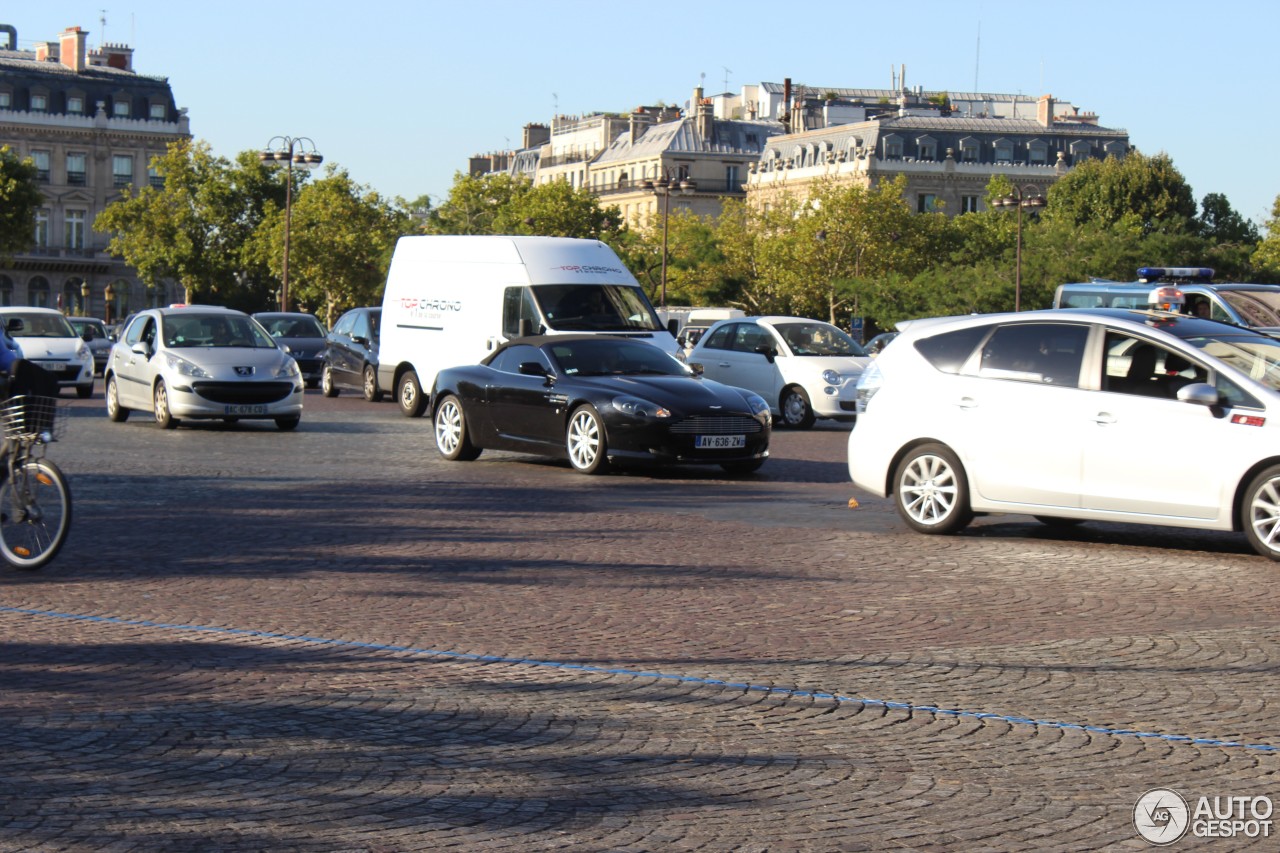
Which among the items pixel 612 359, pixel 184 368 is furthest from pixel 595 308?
pixel 612 359

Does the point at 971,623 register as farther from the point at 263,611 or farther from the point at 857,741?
the point at 263,611

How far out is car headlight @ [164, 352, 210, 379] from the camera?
2478 centimetres

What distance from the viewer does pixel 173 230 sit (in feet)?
357

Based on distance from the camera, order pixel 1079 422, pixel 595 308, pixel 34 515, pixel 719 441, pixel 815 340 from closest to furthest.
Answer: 1. pixel 34 515
2. pixel 1079 422
3. pixel 719 441
4. pixel 595 308
5. pixel 815 340

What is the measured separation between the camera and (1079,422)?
511 inches

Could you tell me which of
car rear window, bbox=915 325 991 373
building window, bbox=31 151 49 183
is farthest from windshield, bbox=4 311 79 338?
building window, bbox=31 151 49 183

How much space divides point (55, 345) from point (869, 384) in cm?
2460

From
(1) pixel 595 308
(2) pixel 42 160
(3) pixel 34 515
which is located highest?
(2) pixel 42 160

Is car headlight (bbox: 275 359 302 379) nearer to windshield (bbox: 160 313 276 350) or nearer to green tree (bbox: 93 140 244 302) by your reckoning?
windshield (bbox: 160 313 276 350)

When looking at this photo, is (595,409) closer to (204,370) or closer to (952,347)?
(952,347)

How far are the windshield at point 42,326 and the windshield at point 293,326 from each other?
6012mm

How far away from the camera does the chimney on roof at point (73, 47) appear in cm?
13050

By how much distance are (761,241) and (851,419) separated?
262ft

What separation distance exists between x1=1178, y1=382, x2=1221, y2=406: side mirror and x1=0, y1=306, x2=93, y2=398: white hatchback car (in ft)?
84.5
